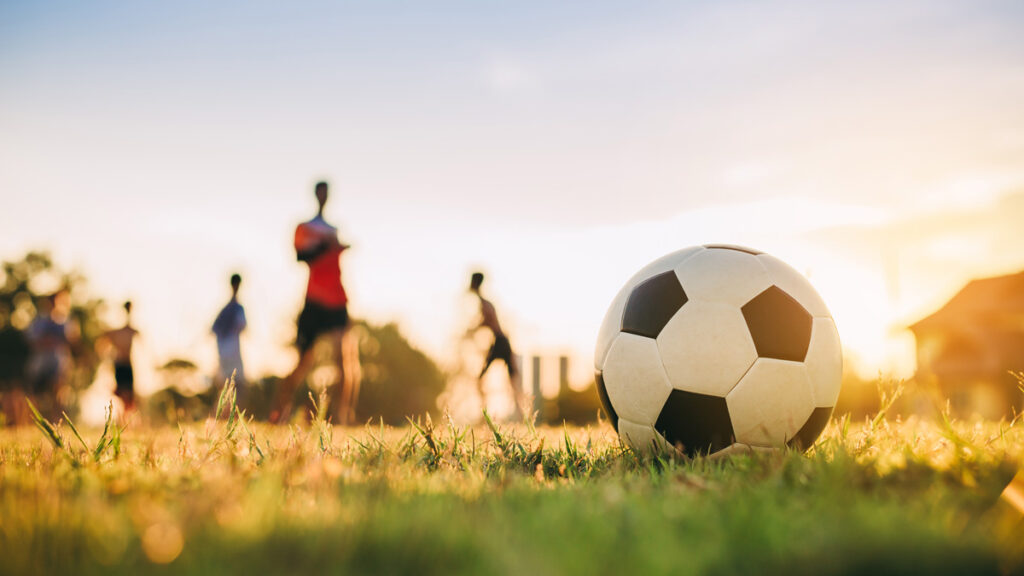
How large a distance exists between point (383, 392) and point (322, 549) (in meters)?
18.7

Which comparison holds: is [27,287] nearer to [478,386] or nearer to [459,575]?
[478,386]

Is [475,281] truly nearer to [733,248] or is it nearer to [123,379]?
[733,248]

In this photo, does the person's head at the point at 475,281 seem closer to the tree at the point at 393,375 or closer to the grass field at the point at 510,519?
the grass field at the point at 510,519

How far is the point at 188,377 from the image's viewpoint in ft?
59.6

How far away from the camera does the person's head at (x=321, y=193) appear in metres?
6.50

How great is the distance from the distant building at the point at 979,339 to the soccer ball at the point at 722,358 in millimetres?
19431

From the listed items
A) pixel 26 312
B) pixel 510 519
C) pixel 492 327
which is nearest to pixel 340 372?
pixel 492 327

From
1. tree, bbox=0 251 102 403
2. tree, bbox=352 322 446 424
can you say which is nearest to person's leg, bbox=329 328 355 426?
tree, bbox=352 322 446 424

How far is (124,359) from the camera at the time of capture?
10.5 meters

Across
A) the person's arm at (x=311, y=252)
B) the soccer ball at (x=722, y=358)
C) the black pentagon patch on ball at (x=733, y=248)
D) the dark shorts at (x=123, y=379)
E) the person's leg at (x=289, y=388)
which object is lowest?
the dark shorts at (x=123, y=379)

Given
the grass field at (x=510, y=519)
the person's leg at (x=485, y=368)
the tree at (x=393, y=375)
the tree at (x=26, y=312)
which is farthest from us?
the tree at (x=26, y=312)

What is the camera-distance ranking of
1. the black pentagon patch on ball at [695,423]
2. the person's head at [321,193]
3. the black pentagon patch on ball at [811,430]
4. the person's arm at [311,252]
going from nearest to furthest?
the black pentagon patch on ball at [695,423] < the black pentagon patch on ball at [811,430] < the person's arm at [311,252] < the person's head at [321,193]

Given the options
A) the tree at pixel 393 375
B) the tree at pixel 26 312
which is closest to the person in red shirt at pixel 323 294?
the tree at pixel 393 375

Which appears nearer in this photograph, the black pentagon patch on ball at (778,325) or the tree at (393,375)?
the black pentagon patch on ball at (778,325)
